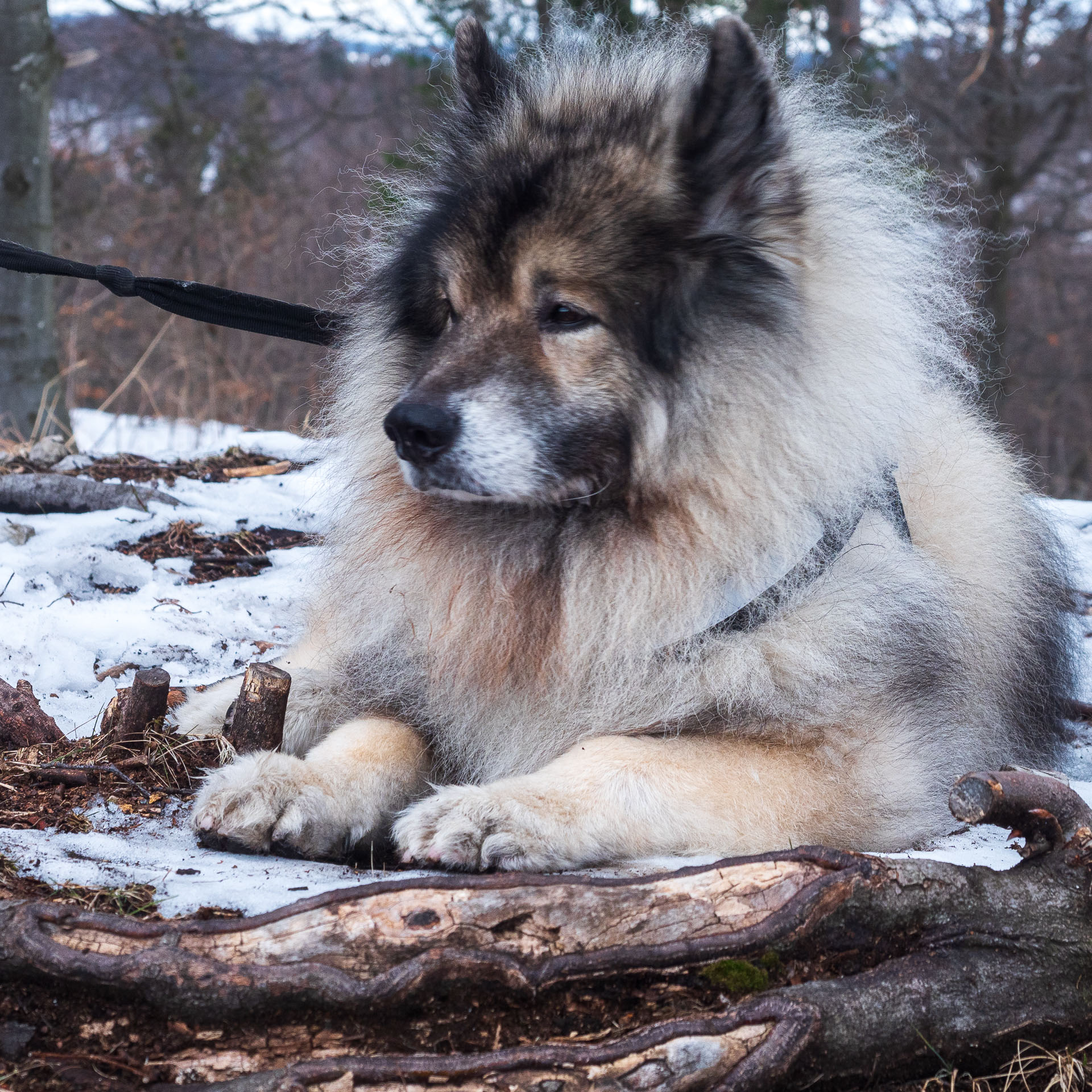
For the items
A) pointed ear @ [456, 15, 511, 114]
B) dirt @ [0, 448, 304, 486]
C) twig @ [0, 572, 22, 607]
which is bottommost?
twig @ [0, 572, 22, 607]

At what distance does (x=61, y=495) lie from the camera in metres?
4.41

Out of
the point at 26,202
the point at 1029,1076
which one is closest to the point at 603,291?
the point at 1029,1076

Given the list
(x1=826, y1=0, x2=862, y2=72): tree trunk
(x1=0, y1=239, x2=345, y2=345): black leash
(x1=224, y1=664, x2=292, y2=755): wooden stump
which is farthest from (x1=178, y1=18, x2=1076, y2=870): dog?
(x1=826, y1=0, x2=862, y2=72): tree trunk

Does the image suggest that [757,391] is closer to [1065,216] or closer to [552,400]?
[552,400]

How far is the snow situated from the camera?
1.87m

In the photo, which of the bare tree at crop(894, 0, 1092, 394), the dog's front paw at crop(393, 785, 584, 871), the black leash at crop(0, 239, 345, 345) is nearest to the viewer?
the dog's front paw at crop(393, 785, 584, 871)

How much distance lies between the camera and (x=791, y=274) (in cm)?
238

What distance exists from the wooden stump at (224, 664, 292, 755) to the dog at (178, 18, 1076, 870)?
0.45 ft

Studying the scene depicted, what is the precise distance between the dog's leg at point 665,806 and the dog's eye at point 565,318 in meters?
0.85

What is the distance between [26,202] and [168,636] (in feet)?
15.4

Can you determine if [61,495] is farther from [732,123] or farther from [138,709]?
[732,123]

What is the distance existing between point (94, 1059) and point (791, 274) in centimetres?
194

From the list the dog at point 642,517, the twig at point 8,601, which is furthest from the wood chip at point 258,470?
the dog at point 642,517

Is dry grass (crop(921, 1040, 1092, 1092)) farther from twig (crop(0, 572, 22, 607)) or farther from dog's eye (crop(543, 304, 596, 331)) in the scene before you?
twig (crop(0, 572, 22, 607))
